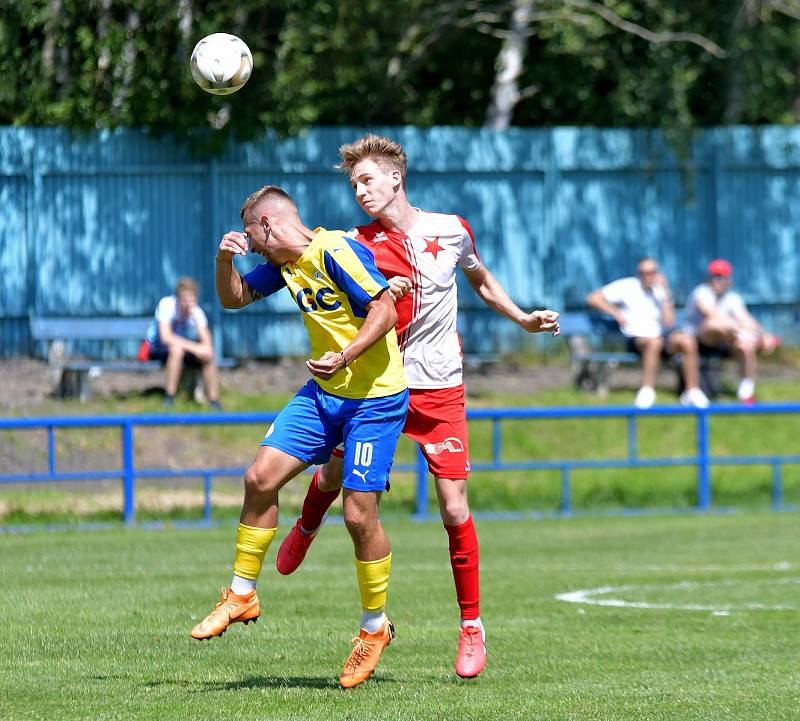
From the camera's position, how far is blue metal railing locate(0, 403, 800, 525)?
563 inches

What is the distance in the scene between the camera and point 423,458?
1509cm

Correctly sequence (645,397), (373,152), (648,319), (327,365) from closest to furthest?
1. (327,365)
2. (373,152)
3. (645,397)
4. (648,319)

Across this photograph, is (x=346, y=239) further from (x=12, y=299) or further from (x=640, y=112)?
(x=640, y=112)

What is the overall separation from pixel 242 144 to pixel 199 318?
141 inches

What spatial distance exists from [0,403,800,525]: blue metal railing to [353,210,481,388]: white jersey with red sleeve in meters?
7.41

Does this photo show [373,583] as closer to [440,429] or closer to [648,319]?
[440,429]

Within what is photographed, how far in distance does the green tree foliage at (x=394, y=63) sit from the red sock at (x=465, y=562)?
523 inches

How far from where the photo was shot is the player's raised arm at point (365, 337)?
6414 mm

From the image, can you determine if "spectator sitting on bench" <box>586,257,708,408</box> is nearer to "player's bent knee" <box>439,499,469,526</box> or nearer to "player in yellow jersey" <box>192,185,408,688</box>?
"player's bent knee" <box>439,499,469,526</box>

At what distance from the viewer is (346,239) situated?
22.2 feet

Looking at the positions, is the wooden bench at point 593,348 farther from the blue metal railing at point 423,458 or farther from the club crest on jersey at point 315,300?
the club crest on jersey at point 315,300

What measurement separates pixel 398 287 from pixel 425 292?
1.11 feet

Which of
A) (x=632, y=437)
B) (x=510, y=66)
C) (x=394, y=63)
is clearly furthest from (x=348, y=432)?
(x=510, y=66)

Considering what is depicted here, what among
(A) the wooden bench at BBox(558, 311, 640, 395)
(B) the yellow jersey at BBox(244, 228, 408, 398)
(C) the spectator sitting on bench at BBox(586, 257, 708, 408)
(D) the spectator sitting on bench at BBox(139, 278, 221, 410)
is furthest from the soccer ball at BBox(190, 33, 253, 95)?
(A) the wooden bench at BBox(558, 311, 640, 395)
